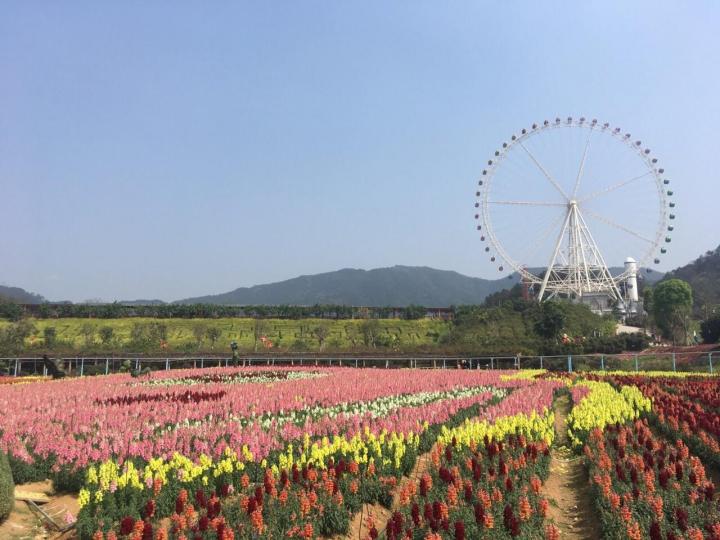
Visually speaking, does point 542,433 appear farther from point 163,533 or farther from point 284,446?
point 163,533

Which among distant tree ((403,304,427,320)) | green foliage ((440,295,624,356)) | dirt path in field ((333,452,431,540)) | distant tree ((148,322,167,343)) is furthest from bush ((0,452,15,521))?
distant tree ((403,304,427,320))

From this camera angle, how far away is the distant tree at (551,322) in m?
43.3

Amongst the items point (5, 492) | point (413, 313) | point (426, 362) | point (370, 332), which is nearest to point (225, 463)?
point (5, 492)

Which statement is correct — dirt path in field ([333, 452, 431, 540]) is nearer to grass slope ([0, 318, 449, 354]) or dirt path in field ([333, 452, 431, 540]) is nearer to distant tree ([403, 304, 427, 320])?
grass slope ([0, 318, 449, 354])

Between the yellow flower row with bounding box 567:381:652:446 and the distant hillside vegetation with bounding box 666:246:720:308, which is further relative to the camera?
the distant hillside vegetation with bounding box 666:246:720:308

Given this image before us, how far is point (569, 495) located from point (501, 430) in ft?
5.52

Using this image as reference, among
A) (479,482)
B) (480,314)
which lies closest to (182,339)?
(480,314)

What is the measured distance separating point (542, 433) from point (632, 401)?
459cm

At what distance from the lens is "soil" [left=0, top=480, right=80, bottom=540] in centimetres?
656

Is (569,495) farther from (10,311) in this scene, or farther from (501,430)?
(10,311)

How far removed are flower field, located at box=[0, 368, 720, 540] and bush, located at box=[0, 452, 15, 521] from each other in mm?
891

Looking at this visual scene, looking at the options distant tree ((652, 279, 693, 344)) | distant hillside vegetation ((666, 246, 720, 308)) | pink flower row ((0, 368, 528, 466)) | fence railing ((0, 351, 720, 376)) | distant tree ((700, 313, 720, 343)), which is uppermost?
distant hillside vegetation ((666, 246, 720, 308))

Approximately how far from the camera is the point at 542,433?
9.52 m

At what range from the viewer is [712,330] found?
→ 47.1 meters
